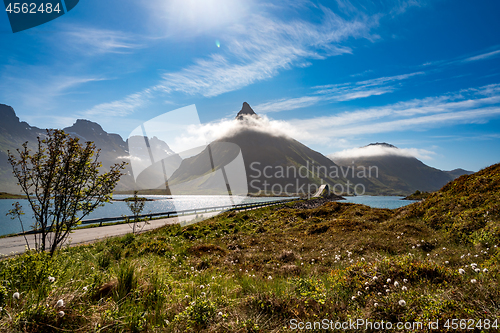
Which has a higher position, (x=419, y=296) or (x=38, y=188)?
(x=38, y=188)

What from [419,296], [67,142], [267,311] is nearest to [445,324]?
[419,296]

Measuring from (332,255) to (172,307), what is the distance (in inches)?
323

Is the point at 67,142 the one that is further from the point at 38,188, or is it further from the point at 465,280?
the point at 465,280

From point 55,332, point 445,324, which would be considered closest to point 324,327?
point 445,324

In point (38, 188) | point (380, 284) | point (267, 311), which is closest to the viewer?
point (267, 311)

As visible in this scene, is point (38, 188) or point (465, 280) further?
point (38, 188)

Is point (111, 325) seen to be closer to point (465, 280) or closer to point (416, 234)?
point (465, 280)

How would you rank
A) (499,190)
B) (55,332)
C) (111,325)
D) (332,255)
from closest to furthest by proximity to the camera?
(55,332) → (111,325) → (332,255) → (499,190)

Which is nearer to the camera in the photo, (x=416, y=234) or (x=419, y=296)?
(x=419, y=296)

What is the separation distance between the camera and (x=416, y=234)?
11609mm

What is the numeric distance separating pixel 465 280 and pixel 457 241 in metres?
7.00

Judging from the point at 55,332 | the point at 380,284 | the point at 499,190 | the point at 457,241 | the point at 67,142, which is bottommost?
the point at 457,241

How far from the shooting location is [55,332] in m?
3.01

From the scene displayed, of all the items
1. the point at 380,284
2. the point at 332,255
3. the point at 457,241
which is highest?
the point at 380,284
